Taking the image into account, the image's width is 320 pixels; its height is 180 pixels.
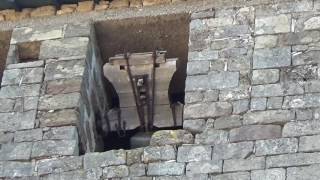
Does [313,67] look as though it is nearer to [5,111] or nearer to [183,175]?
[183,175]

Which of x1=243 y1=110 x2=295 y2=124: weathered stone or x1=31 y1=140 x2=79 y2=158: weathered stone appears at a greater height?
x1=243 y1=110 x2=295 y2=124: weathered stone

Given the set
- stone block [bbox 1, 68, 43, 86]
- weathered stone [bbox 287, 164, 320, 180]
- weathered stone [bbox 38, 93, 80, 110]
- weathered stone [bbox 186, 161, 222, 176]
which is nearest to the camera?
weathered stone [bbox 287, 164, 320, 180]

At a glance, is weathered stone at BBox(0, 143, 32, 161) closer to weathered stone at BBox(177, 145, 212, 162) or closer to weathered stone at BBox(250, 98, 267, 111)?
weathered stone at BBox(177, 145, 212, 162)

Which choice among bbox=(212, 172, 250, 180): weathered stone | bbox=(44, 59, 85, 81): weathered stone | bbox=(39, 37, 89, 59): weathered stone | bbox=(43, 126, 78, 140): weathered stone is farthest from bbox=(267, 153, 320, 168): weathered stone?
bbox=(39, 37, 89, 59): weathered stone

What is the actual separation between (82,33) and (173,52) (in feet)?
2.59

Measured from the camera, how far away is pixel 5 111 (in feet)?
28.2

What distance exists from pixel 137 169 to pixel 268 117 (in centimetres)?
96

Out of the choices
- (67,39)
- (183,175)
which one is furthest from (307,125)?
(67,39)

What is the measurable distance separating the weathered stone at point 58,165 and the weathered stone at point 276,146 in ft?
4.06

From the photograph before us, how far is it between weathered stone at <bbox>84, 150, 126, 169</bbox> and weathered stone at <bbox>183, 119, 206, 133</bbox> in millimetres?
482

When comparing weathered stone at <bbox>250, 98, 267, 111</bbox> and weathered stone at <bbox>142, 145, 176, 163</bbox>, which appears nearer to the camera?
weathered stone at <bbox>142, 145, 176, 163</bbox>

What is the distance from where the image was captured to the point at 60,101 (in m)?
8.57

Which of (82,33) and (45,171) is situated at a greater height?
(82,33)

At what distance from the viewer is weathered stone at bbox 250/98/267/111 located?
808 centimetres
